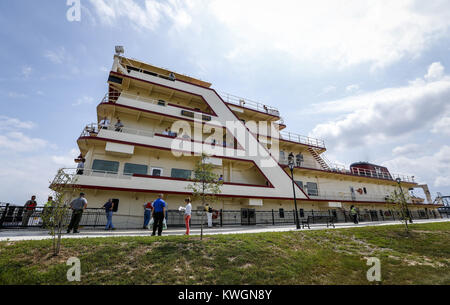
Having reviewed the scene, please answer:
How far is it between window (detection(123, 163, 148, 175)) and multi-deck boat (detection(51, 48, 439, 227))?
8 cm

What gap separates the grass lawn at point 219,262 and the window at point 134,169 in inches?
401

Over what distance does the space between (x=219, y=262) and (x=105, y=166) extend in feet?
47.2

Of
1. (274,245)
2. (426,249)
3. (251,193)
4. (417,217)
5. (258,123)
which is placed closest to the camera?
(274,245)

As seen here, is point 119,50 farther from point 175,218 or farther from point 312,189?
point 312,189

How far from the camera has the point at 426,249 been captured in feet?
30.7

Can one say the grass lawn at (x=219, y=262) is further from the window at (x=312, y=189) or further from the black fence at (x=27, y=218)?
the window at (x=312, y=189)

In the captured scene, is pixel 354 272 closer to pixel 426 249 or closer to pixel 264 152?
pixel 426 249

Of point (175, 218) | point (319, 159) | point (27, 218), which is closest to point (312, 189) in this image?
point (319, 159)

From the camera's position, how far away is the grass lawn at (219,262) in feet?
17.8

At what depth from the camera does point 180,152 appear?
18812 mm

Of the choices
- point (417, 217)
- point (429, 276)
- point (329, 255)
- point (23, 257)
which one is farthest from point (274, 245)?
point (417, 217)

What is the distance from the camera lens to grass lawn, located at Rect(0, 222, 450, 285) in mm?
5434
